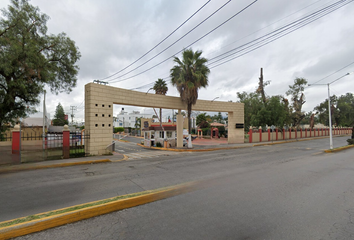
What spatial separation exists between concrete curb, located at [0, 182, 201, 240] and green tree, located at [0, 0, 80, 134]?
28.4 ft

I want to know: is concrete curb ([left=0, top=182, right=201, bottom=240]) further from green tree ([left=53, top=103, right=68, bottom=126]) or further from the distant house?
the distant house

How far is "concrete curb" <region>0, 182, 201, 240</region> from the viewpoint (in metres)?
3.50

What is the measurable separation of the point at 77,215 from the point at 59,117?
266ft

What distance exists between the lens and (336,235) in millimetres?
3486

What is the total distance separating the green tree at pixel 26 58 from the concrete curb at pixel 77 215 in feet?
28.4

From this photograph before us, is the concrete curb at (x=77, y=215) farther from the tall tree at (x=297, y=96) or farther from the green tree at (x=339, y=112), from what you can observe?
the green tree at (x=339, y=112)

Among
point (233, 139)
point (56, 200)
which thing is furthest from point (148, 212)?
point (233, 139)

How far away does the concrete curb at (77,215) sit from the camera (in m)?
3.50

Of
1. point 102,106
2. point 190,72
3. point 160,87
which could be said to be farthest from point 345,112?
point 102,106

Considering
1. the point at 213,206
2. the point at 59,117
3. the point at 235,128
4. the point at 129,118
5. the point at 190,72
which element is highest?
the point at 190,72

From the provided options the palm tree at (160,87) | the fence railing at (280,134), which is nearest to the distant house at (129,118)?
the palm tree at (160,87)

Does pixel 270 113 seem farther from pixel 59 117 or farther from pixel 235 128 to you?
pixel 59 117

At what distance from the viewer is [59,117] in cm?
7231

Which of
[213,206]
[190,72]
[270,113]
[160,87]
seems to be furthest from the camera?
[160,87]
